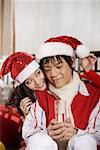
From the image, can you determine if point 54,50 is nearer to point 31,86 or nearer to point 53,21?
point 31,86

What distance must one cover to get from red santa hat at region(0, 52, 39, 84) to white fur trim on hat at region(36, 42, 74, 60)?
0.04 m

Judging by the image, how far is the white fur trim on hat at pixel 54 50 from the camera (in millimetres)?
987

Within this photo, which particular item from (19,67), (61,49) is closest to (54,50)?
(61,49)

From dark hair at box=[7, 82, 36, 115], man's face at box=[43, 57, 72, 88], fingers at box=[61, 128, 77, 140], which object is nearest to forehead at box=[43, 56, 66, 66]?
man's face at box=[43, 57, 72, 88]

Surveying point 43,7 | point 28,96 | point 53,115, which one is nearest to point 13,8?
point 43,7

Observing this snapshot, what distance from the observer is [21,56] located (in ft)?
3.37

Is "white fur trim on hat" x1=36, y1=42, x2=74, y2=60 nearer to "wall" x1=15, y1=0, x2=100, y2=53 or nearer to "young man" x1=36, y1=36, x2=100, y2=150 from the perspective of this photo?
"young man" x1=36, y1=36, x2=100, y2=150

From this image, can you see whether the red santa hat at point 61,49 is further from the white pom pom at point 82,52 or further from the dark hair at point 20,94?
the dark hair at point 20,94

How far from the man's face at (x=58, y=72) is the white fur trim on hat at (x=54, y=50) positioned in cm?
2

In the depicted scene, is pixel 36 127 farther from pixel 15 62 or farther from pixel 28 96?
pixel 15 62

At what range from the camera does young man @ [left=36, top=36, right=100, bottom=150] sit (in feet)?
3.12

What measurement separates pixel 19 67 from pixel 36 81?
73 millimetres

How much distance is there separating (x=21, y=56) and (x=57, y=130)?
10.9 inches

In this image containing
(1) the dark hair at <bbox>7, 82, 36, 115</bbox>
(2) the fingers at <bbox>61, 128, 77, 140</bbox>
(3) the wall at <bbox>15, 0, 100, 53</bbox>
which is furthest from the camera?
(3) the wall at <bbox>15, 0, 100, 53</bbox>
